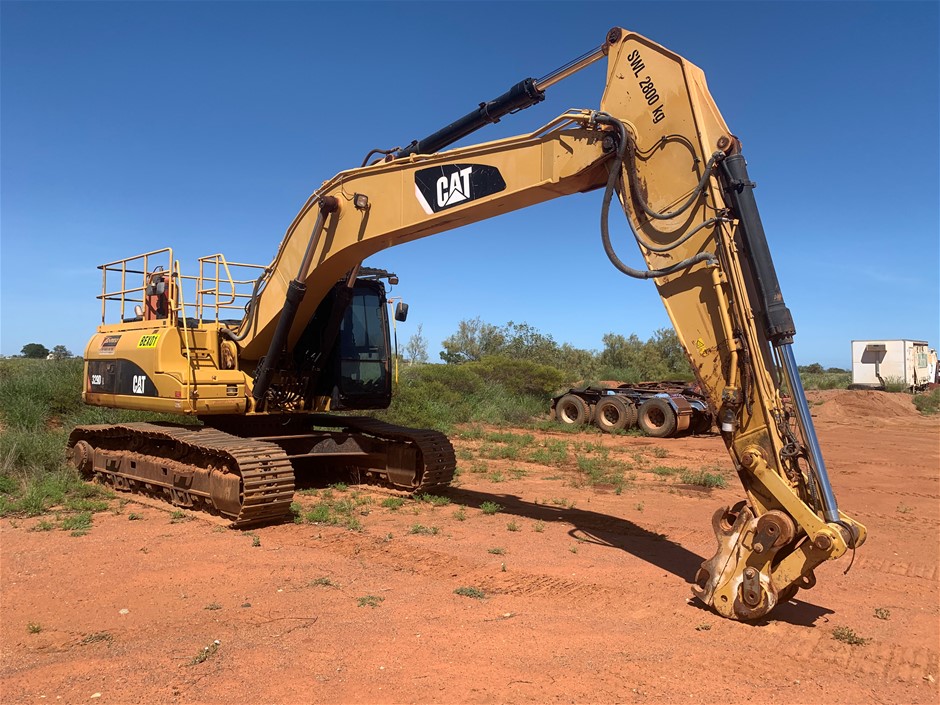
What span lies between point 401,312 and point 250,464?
2.85m

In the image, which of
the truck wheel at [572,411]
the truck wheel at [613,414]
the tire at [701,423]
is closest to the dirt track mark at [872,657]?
the truck wheel at [613,414]

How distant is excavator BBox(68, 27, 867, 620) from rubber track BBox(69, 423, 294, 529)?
0.09 ft

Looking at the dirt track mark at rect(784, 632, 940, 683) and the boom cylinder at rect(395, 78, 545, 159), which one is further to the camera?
the boom cylinder at rect(395, 78, 545, 159)

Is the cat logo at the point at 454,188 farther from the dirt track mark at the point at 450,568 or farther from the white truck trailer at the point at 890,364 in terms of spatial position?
the white truck trailer at the point at 890,364

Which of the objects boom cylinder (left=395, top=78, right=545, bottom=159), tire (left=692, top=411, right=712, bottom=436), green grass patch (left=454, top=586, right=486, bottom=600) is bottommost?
green grass patch (left=454, top=586, right=486, bottom=600)

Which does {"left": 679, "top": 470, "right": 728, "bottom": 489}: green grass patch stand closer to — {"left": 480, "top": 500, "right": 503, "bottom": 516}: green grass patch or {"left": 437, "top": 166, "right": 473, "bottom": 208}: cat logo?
{"left": 480, "top": 500, "right": 503, "bottom": 516}: green grass patch

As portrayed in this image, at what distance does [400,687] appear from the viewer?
391cm

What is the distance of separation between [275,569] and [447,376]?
18.5m

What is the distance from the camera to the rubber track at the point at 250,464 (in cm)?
777

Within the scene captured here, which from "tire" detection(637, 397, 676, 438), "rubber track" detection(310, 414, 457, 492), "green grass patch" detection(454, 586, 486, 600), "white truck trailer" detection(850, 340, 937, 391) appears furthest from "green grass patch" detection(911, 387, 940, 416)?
"green grass patch" detection(454, 586, 486, 600)

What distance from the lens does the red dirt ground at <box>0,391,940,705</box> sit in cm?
397

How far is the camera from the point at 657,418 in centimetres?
1903

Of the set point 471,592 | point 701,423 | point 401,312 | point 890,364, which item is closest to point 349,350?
point 401,312

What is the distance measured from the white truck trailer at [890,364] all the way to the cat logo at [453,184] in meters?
36.0
